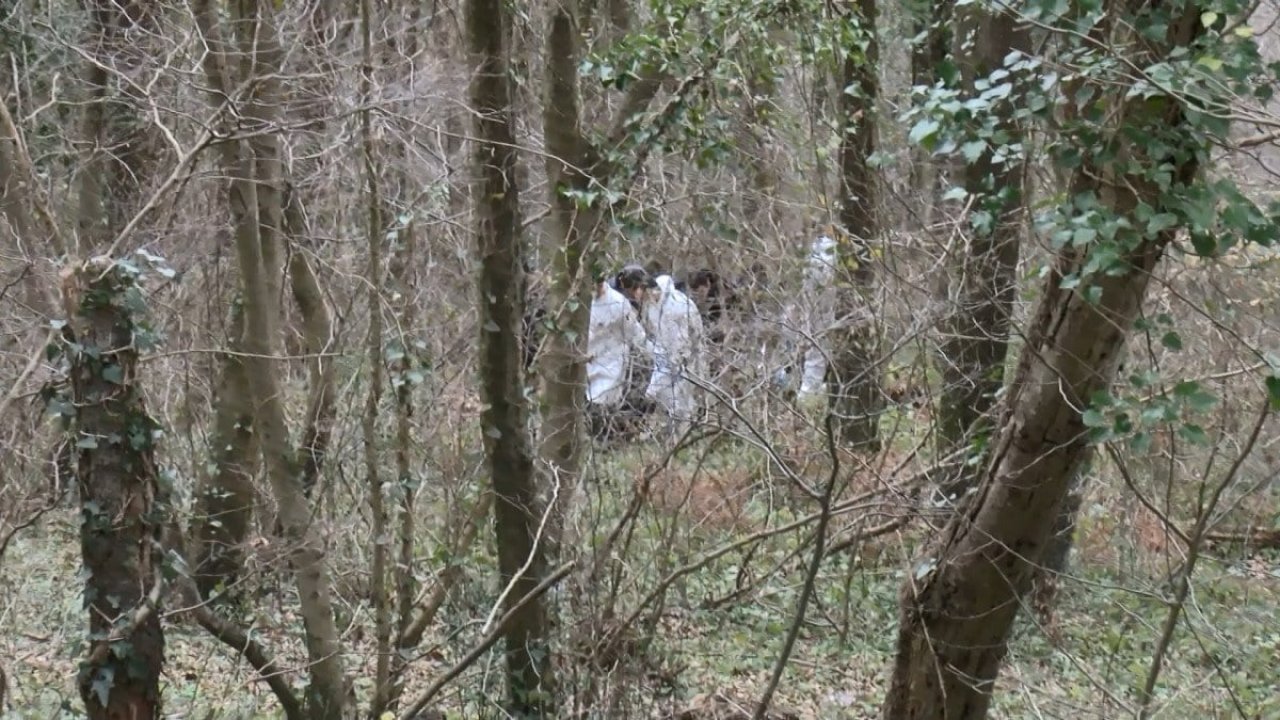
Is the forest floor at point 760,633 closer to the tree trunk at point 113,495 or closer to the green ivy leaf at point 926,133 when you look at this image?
the tree trunk at point 113,495

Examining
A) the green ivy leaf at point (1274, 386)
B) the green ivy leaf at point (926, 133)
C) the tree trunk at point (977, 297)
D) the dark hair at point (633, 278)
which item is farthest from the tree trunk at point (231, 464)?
the green ivy leaf at point (1274, 386)

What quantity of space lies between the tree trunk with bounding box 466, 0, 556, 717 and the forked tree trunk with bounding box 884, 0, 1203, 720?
177 centimetres

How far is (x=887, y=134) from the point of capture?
10.1m

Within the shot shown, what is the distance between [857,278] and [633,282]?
51.8 inches

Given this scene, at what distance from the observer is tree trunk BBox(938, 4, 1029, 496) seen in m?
5.91

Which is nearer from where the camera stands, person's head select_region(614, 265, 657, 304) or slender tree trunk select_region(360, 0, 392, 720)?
slender tree trunk select_region(360, 0, 392, 720)

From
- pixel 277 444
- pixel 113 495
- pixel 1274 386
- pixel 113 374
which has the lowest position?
pixel 277 444

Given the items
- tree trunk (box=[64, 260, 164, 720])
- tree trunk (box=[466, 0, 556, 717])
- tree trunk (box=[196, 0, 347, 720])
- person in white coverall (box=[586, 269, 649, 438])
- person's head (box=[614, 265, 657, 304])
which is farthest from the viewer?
person's head (box=[614, 265, 657, 304])

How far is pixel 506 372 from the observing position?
5.81 m

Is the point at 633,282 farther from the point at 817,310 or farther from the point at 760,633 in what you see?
the point at 760,633

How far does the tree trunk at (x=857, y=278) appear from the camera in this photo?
233 inches

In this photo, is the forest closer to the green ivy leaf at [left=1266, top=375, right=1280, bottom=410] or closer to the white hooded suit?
the white hooded suit

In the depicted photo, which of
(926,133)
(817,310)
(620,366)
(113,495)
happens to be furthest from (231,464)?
(926,133)

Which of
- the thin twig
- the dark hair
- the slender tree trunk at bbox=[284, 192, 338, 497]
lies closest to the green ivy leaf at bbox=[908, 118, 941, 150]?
the thin twig
